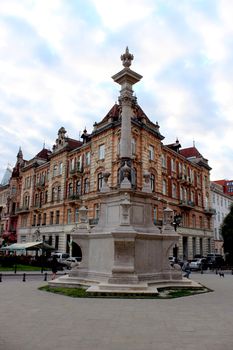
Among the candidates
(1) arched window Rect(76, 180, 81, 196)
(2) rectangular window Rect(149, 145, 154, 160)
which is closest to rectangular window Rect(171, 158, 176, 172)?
(2) rectangular window Rect(149, 145, 154, 160)

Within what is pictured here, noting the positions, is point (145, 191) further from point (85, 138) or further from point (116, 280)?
point (85, 138)

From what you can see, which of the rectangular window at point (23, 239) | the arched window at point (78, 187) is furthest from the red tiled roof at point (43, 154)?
the arched window at point (78, 187)

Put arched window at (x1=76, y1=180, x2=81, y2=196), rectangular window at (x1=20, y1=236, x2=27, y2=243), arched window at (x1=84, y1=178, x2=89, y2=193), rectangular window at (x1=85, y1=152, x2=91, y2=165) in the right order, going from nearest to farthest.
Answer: arched window at (x1=84, y1=178, x2=89, y2=193), rectangular window at (x1=85, y1=152, x2=91, y2=165), arched window at (x1=76, y1=180, x2=81, y2=196), rectangular window at (x1=20, y1=236, x2=27, y2=243)

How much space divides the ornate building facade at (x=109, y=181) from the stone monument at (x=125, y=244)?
1982 centimetres

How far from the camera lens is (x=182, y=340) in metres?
6.49

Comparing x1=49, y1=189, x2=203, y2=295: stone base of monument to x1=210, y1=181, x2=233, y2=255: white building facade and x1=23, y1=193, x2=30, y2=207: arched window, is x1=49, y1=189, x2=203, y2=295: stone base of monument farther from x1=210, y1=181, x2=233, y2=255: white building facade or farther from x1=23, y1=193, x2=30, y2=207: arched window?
x1=210, y1=181, x2=233, y2=255: white building facade

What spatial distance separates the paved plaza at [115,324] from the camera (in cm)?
621

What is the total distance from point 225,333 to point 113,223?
8750 millimetres

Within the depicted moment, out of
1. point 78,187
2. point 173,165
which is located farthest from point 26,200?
point 173,165

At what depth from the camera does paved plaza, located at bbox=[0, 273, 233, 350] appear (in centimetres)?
621

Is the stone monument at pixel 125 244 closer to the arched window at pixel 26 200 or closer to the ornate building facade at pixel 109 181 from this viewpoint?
the ornate building facade at pixel 109 181

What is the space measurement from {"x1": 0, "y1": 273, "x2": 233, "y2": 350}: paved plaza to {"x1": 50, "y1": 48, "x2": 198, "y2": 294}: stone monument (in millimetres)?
2320

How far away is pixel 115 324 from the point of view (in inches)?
306

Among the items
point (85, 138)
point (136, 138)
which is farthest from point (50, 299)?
point (85, 138)
